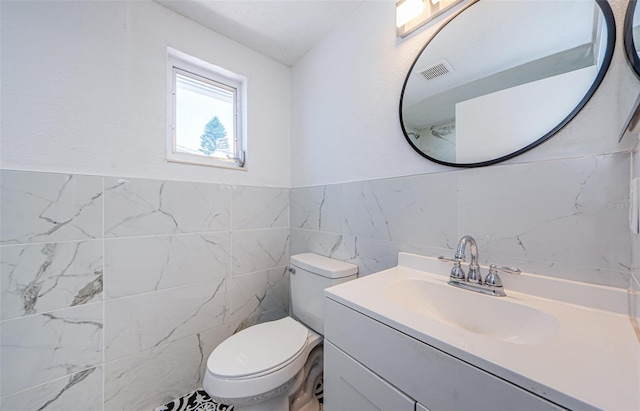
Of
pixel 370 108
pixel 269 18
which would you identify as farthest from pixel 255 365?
pixel 269 18

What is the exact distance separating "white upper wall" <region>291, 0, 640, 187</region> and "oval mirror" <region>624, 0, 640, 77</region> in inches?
0.6

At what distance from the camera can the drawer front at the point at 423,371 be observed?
40 centimetres

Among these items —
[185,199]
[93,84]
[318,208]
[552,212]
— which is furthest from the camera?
[318,208]

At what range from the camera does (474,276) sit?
0.76 m

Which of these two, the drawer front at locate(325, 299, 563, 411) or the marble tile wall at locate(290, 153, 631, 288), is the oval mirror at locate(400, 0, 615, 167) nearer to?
the marble tile wall at locate(290, 153, 631, 288)

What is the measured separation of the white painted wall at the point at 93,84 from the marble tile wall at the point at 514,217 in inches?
38.4

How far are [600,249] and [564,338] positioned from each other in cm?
31

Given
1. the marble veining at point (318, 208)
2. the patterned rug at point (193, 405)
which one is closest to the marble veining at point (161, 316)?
the patterned rug at point (193, 405)

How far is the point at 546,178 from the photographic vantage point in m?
0.69

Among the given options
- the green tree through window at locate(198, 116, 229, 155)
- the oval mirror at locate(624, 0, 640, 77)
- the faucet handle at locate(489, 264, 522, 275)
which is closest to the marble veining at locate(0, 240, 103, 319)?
the green tree through window at locate(198, 116, 229, 155)

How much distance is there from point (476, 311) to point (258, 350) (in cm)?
89

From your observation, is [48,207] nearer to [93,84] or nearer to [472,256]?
[93,84]

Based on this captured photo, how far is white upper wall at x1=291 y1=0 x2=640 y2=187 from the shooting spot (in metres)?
0.62

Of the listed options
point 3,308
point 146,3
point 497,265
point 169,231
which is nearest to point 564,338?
point 497,265
